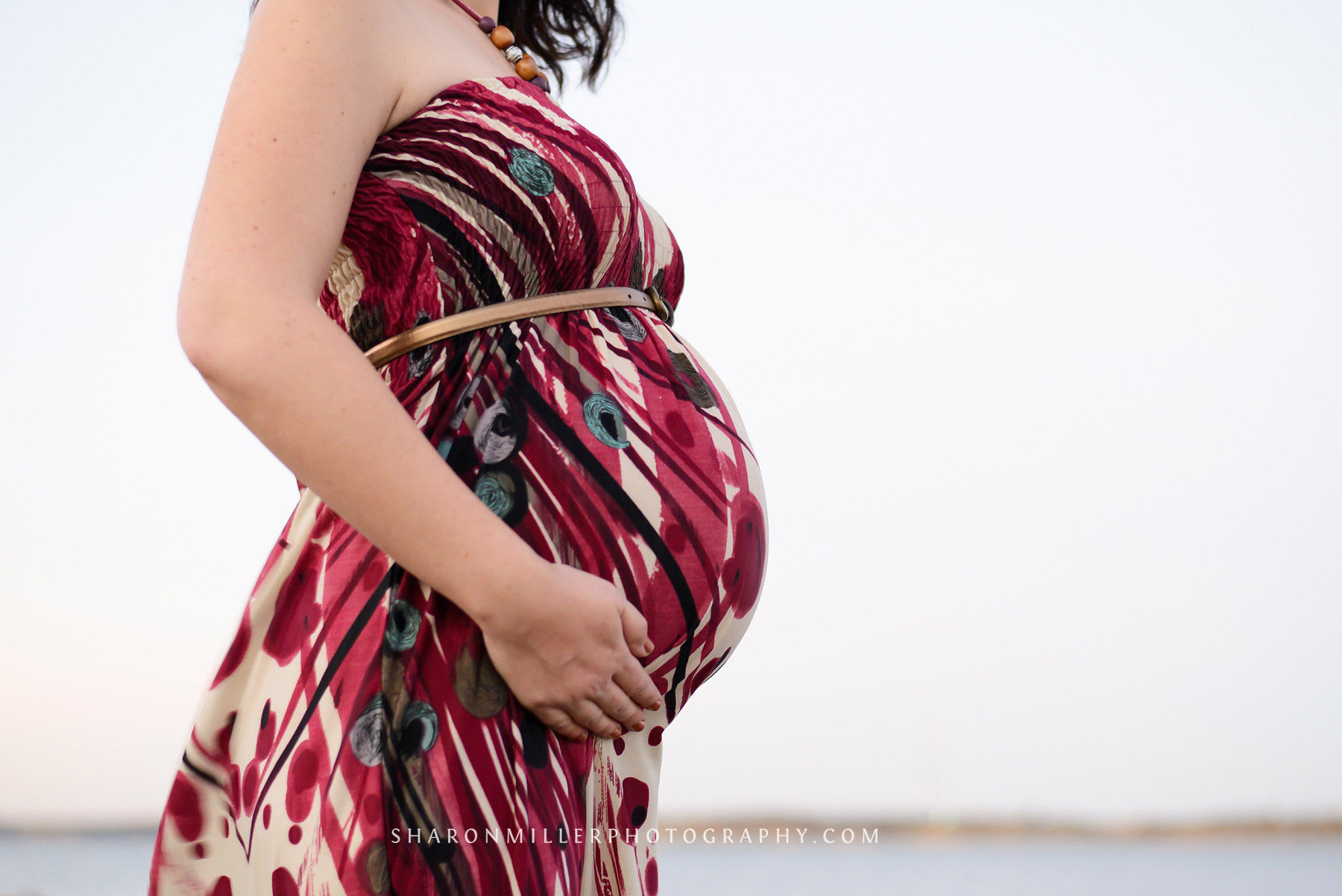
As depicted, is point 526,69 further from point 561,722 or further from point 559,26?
point 561,722

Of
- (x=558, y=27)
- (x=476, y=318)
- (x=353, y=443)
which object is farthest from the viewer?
(x=558, y=27)

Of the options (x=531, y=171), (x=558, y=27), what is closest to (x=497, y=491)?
(x=531, y=171)

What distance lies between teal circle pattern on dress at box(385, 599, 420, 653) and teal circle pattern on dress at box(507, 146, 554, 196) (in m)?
0.27

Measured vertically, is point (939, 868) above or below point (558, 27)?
below

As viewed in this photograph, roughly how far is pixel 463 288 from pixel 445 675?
9.4 inches

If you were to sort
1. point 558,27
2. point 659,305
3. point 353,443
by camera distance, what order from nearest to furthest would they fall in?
point 353,443, point 659,305, point 558,27

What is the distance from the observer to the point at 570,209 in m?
0.64

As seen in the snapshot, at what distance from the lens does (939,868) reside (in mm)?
5898

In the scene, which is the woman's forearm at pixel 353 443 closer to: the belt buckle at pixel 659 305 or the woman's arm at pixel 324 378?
the woman's arm at pixel 324 378

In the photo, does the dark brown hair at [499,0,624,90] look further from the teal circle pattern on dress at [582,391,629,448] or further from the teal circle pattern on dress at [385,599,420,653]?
the teal circle pattern on dress at [385,599,420,653]

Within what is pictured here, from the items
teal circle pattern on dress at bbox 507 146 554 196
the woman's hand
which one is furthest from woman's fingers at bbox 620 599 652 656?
teal circle pattern on dress at bbox 507 146 554 196

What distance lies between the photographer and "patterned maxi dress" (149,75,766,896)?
543 mm

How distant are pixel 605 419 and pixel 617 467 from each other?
0.03m

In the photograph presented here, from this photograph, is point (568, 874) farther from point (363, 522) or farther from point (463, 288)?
point (463, 288)
